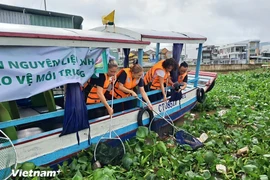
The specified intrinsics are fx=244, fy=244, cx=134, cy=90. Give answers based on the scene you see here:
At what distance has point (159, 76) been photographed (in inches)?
199

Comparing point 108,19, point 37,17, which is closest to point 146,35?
point 108,19

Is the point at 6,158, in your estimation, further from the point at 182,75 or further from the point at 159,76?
the point at 182,75

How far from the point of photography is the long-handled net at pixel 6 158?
8.88 feet

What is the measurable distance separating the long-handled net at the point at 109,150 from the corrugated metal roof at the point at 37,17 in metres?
8.47

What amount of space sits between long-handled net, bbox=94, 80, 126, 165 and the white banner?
0.98m

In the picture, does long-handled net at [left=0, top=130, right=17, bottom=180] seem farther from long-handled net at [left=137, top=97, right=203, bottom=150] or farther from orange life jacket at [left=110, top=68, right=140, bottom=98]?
long-handled net at [left=137, top=97, right=203, bottom=150]

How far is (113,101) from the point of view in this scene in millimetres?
4090

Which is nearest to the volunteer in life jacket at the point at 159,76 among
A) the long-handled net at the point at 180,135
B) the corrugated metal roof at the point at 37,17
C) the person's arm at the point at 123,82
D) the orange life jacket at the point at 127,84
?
the long-handled net at the point at 180,135

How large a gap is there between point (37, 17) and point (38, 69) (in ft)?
29.1

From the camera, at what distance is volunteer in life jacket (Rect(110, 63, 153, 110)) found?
4.25 metres

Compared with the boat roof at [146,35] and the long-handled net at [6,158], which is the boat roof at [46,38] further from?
the long-handled net at [6,158]

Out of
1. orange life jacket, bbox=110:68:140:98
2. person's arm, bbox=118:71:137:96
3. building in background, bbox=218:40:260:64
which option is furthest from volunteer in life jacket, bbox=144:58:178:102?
building in background, bbox=218:40:260:64

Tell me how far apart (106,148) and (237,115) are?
12.4 ft

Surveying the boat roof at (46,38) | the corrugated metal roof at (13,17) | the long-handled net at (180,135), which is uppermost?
the corrugated metal roof at (13,17)
